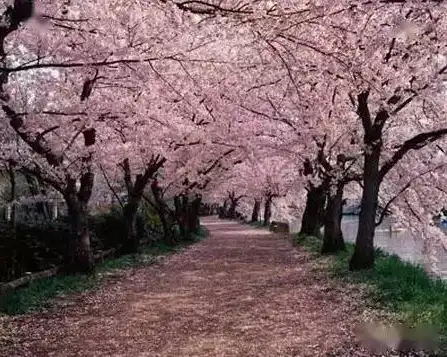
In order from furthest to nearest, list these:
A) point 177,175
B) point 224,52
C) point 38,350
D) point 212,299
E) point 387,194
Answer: point 177,175, point 387,194, point 224,52, point 212,299, point 38,350

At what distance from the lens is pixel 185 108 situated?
20.3 metres

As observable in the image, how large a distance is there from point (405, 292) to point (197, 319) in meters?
3.72

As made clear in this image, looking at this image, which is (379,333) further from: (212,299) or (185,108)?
(185,108)

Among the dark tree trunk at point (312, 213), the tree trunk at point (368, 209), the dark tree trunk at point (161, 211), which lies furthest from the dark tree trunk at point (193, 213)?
the tree trunk at point (368, 209)

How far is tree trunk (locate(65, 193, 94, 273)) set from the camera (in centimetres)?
1463

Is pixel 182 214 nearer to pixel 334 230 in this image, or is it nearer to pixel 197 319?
pixel 334 230

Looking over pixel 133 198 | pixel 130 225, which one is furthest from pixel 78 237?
pixel 130 225

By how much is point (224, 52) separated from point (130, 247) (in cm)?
1008

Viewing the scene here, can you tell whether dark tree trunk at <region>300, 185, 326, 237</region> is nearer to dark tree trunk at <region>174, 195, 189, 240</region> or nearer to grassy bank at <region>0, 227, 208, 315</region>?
dark tree trunk at <region>174, 195, 189, 240</region>

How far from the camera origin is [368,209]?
14.2 metres

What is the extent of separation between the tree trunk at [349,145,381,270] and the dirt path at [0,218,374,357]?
1.23m

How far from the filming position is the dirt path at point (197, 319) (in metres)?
7.87

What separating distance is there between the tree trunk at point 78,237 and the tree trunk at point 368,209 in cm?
699

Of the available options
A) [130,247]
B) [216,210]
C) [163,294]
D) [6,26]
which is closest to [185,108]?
[130,247]
